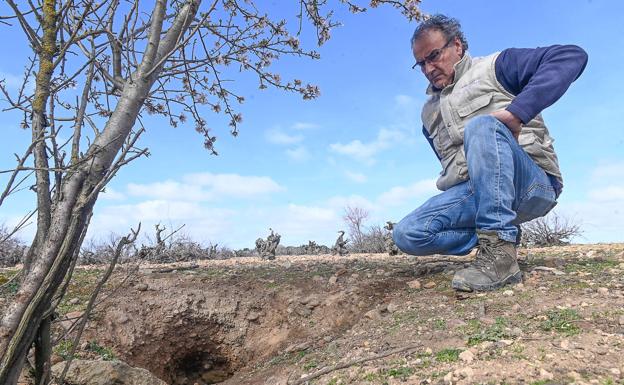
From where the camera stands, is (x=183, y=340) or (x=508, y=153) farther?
(x=183, y=340)

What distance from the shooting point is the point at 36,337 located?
1.71 meters

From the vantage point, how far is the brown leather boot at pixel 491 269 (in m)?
2.83

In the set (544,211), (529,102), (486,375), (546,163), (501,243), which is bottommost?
(486,375)

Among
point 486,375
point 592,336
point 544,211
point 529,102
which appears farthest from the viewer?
point 544,211

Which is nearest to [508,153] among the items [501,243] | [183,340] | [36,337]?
[501,243]

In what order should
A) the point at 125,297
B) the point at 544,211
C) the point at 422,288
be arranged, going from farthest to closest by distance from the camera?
the point at 125,297
the point at 544,211
the point at 422,288

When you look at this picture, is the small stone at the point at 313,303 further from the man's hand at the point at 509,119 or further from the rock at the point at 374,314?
the man's hand at the point at 509,119

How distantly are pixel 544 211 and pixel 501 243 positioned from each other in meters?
0.80

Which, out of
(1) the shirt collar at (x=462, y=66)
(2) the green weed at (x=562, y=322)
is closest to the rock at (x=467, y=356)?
(2) the green weed at (x=562, y=322)

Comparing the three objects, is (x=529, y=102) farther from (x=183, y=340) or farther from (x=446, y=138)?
(x=183, y=340)

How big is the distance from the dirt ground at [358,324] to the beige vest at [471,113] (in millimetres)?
762

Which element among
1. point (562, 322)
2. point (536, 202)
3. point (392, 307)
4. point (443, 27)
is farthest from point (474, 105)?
point (562, 322)

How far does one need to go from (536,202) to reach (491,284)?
2.72 ft

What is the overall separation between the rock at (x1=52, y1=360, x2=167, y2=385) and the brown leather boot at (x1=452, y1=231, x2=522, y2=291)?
189 centimetres
